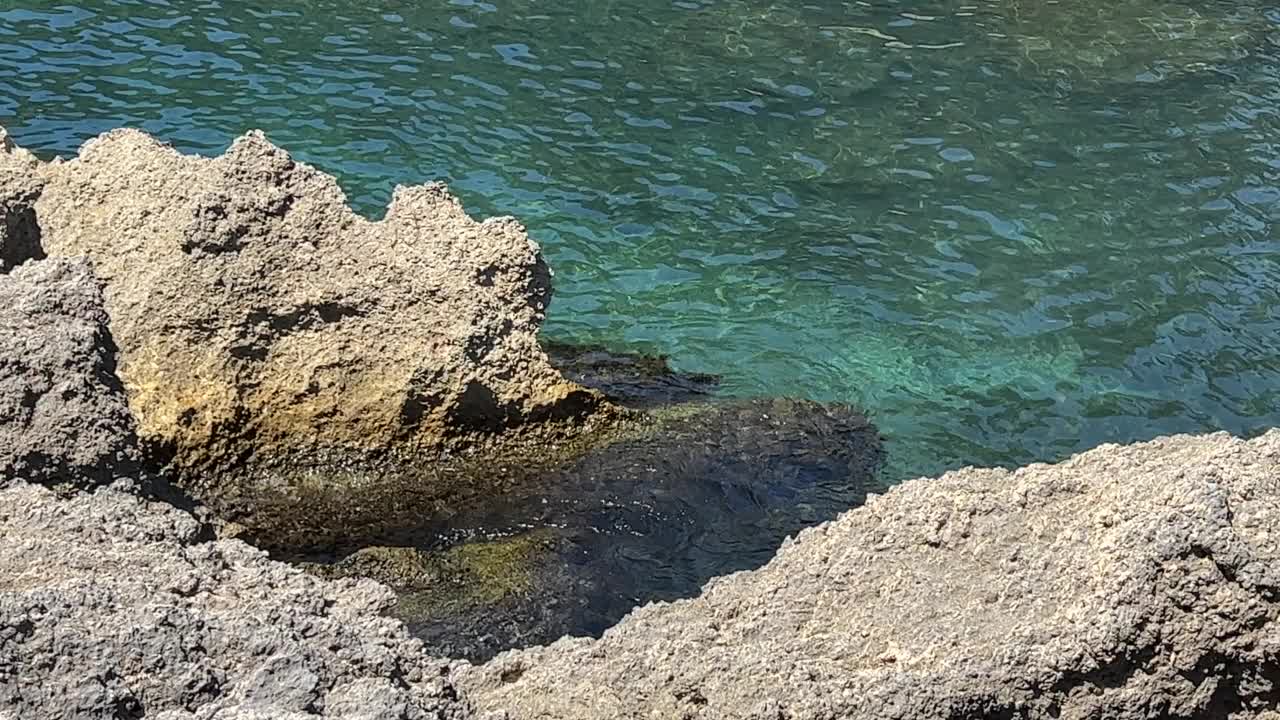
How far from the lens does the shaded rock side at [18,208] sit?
6.93 metres

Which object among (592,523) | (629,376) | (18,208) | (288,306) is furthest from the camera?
(629,376)

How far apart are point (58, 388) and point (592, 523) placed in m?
3.02

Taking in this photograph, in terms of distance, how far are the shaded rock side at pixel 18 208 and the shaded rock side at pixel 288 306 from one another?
138 millimetres

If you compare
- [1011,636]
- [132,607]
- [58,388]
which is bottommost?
[58,388]

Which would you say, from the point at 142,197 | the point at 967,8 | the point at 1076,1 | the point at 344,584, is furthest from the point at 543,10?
the point at 344,584

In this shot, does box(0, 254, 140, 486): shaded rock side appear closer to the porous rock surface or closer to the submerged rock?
the porous rock surface

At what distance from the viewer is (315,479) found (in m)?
7.50

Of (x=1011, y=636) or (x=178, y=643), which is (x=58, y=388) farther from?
(x=1011, y=636)

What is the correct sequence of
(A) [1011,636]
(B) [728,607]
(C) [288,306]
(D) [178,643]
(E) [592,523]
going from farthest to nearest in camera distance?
(E) [592,523] < (C) [288,306] < (B) [728,607] < (A) [1011,636] < (D) [178,643]

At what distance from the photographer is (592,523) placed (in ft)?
24.7

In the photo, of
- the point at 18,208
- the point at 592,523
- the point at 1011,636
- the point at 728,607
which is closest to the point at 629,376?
the point at 592,523

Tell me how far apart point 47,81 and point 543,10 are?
4.74 m

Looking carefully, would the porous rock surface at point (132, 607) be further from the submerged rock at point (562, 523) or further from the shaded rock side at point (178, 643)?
the submerged rock at point (562, 523)

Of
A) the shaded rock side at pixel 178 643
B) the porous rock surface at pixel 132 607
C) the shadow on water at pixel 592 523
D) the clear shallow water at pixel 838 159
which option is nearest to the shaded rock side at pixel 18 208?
the shadow on water at pixel 592 523
